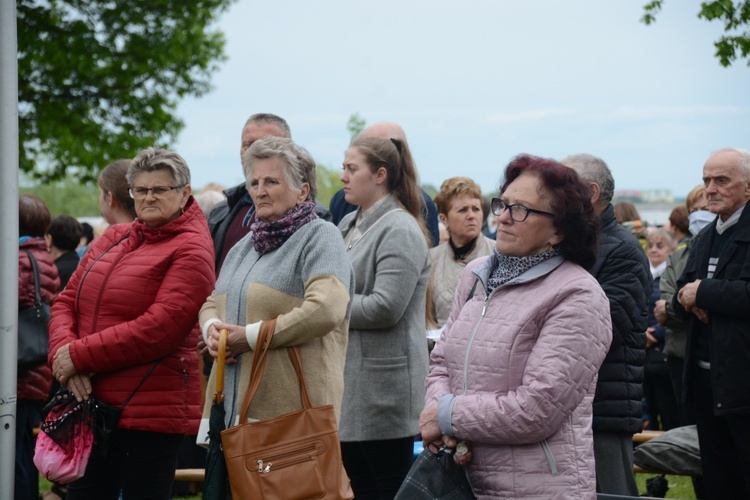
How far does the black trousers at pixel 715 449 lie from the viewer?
484cm

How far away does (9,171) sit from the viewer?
353 centimetres

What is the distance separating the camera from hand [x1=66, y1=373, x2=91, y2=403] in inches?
166

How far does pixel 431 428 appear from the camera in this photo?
10.6 ft

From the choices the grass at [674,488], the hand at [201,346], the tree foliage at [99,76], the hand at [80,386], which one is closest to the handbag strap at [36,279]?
the hand at [201,346]

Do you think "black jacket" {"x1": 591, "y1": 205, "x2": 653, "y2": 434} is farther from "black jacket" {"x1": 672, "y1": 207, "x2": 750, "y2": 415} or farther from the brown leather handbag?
the brown leather handbag

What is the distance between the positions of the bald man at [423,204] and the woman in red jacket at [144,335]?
1.17 metres

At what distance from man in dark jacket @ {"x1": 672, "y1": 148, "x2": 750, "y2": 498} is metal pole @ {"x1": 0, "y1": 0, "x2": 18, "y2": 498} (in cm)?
326

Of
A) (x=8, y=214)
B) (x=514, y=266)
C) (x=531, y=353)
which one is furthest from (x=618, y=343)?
(x=8, y=214)

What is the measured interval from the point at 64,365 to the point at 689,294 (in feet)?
10.2

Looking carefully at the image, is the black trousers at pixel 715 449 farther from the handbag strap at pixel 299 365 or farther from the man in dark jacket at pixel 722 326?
the handbag strap at pixel 299 365

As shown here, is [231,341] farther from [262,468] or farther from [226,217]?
[226,217]

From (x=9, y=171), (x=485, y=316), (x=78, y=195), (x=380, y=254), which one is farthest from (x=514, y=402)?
(x=78, y=195)

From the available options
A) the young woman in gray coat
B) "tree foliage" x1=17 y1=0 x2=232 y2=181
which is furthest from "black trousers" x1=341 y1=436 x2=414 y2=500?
"tree foliage" x1=17 y1=0 x2=232 y2=181

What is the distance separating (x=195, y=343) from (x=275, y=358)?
0.80m
